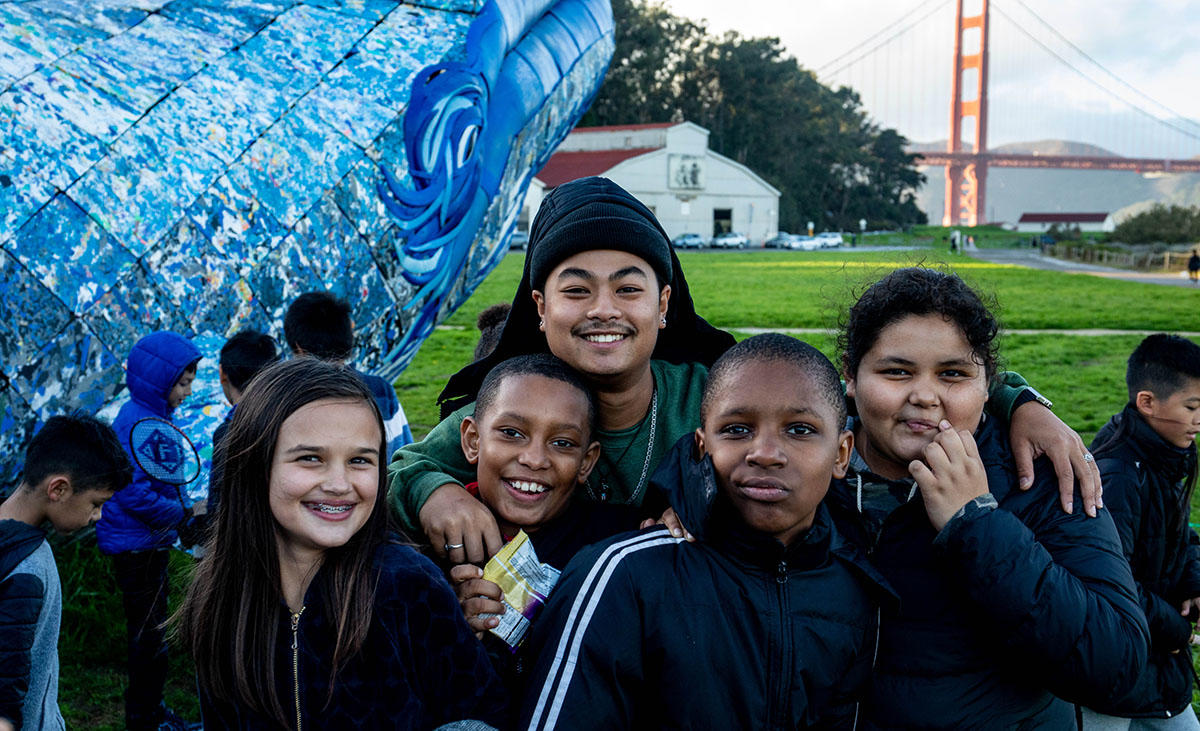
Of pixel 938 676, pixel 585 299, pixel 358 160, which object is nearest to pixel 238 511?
pixel 585 299

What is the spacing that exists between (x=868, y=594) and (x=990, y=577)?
219 millimetres

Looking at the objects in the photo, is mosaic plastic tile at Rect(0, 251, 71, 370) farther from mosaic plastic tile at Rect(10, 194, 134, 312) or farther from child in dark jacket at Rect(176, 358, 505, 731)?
child in dark jacket at Rect(176, 358, 505, 731)

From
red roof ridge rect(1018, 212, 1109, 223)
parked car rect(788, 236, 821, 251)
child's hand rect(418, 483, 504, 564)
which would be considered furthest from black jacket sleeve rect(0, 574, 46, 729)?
red roof ridge rect(1018, 212, 1109, 223)

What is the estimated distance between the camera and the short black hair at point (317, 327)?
424 centimetres

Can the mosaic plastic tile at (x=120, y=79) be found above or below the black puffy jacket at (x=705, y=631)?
above

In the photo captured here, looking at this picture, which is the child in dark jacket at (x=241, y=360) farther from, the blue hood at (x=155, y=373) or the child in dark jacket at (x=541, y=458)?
the child in dark jacket at (x=541, y=458)

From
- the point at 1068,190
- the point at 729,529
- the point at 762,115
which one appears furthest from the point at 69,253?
the point at 1068,190

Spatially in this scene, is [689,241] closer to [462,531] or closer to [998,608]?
[462,531]

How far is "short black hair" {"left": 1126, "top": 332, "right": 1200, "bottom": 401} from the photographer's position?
10.3ft

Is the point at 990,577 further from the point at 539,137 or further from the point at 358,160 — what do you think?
the point at 539,137

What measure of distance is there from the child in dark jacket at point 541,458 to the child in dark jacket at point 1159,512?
4.42 feet

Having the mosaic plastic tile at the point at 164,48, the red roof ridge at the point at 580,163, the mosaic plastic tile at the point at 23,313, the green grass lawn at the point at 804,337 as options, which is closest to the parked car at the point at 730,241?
the red roof ridge at the point at 580,163

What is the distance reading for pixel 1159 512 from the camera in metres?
2.81

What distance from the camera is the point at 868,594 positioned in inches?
71.8
